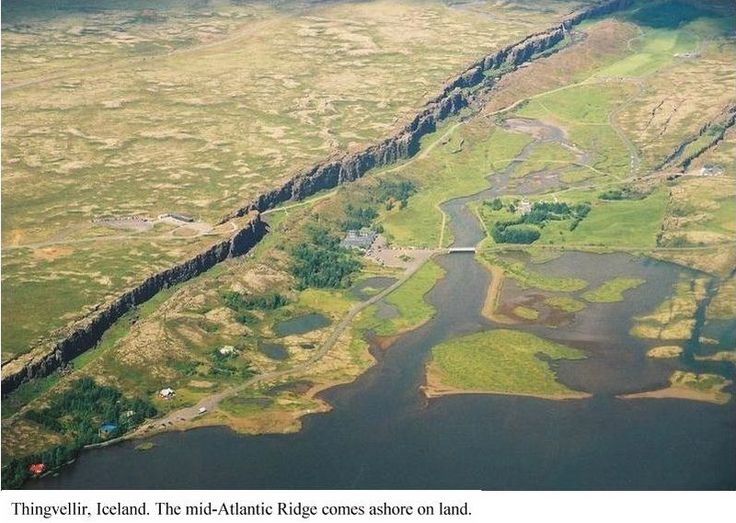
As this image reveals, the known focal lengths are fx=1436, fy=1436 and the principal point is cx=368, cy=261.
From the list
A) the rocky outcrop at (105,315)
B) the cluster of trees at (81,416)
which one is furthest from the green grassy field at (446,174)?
the cluster of trees at (81,416)

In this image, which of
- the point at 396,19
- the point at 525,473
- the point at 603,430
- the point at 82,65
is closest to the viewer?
the point at 525,473

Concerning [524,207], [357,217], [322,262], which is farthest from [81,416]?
[524,207]

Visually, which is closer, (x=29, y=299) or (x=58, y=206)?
(x=29, y=299)

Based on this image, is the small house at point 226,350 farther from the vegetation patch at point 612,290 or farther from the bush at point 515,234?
the bush at point 515,234

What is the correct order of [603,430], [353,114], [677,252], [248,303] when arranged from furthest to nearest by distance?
[353,114] < [677,252] < [248,303] < [603,430]

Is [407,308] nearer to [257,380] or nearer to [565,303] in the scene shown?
[565,303]

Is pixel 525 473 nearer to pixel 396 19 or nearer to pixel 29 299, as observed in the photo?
pixel 29 299

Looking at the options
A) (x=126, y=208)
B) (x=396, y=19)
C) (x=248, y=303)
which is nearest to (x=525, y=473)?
(x=248, y=303)
